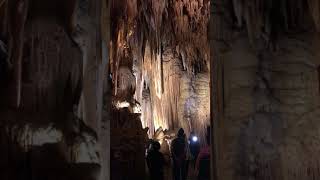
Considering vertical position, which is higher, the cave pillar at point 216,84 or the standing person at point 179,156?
the cave pillar at point 216,84

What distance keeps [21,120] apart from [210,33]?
4.75m

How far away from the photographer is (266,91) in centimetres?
934

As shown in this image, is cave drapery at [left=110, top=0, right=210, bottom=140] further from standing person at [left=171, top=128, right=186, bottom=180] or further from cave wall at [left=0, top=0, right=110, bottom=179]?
cave wall at [left=0, top=0, right=110, bottom=179]

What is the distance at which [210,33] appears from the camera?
32.8 feet

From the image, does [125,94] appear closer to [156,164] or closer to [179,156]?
[179,156]

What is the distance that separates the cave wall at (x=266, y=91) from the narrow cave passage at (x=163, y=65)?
6601 millimetres

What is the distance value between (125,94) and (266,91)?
7.35 metres

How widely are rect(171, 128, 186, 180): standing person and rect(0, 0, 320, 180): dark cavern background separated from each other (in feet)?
4.21

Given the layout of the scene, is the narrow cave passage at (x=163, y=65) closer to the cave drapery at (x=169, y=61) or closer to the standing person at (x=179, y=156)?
the cave drapery at (x=169, y=61)

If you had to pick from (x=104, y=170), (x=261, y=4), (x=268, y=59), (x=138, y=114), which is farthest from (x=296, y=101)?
(x=138, y=114)

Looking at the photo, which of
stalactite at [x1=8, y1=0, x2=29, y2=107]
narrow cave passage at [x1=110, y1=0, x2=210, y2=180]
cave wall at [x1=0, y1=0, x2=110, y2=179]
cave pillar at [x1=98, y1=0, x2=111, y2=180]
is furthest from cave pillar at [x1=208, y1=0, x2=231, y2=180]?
narrow cave passage at [x1=110, y1=0, x2=210, y2=180]

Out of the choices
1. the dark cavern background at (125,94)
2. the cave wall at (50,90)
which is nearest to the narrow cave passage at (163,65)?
the dark cavern background at (125,94)

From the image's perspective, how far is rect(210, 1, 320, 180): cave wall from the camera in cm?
909

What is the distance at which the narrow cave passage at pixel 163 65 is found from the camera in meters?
16.5
